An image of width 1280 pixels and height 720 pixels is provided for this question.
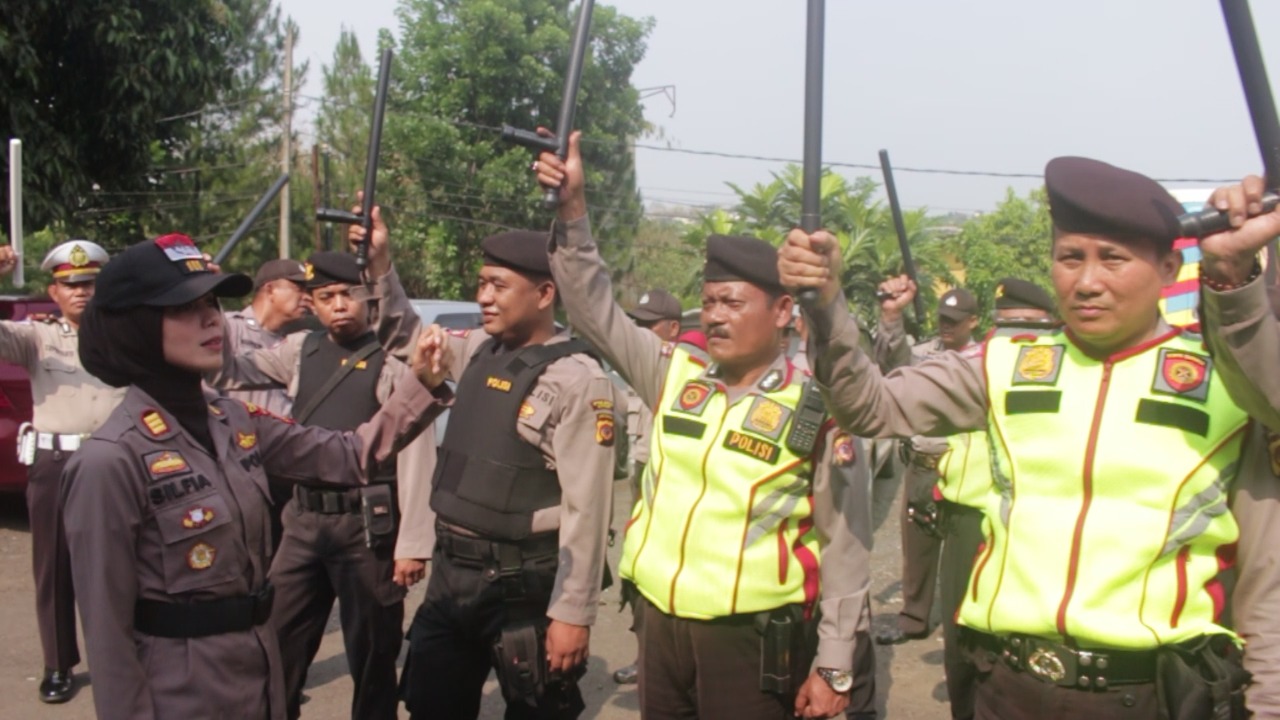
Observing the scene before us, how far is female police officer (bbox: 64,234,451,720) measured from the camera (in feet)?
8.44

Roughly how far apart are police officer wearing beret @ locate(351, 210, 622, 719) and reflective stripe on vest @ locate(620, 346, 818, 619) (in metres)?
0.48

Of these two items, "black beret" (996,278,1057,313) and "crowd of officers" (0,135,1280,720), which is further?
"black beret" (996,278,1057,313)

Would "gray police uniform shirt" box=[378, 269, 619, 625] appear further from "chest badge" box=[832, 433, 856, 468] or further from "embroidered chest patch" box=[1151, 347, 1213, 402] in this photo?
Answer: "embroidered chest patch" box=[1151, 347, 1213, 402]

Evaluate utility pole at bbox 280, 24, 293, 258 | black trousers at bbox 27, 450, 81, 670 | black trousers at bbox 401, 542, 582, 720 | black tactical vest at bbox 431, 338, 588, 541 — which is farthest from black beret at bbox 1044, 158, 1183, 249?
utility pole at bbox 280, 24, 293, 258

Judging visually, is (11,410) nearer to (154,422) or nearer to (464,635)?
(464,635)

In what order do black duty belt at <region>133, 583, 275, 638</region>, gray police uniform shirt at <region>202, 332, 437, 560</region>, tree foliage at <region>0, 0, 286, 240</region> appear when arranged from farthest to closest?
tree foliage at <region>0, 0, 286, 240</region> → gray police uniform shirt at <region>202, 332, 437, 560</region> → black duty belt at <region>133, 583, 275, 638</region>

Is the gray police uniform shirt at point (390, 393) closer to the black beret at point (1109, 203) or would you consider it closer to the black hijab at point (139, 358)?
the black hijab at point (139, 358)

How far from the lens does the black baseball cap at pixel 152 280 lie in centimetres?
271

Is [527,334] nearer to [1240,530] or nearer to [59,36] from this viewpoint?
[1240,530]

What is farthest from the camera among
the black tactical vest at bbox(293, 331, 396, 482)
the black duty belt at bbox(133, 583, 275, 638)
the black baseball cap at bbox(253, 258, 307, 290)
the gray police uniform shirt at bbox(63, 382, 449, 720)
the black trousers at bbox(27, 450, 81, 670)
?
the black baseball cap at bbox(253, 258, 307, 290)

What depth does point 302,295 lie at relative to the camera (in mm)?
6254

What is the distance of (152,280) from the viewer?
8.95 feet

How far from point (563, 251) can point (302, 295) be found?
329 cm

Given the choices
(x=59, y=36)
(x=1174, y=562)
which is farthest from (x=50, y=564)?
(x=59, y=36)
